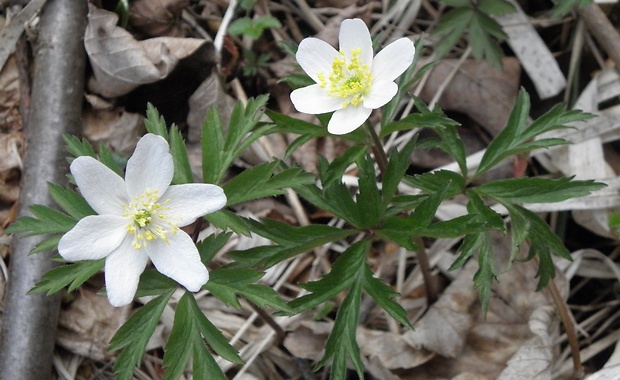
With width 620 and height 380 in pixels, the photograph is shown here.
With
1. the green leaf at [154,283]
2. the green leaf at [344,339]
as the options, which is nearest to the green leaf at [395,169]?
the green leaf at [344,339]

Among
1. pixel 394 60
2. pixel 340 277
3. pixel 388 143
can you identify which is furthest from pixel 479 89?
pixel 340 277

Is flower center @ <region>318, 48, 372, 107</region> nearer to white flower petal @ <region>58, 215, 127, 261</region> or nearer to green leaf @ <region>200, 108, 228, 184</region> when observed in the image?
green leaf @ <region>200, 108, 228, 184</region>

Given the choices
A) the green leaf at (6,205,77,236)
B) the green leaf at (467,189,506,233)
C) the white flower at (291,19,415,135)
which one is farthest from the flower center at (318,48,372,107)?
the green leaf at (6,205,77,236)

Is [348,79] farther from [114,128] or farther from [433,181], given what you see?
[114,128]

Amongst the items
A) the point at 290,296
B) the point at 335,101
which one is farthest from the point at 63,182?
the point at 335,101

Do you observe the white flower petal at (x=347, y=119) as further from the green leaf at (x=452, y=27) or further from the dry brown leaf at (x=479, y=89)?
the dry brown leaf at (x=479, y=89)

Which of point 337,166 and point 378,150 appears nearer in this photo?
point 337,166
